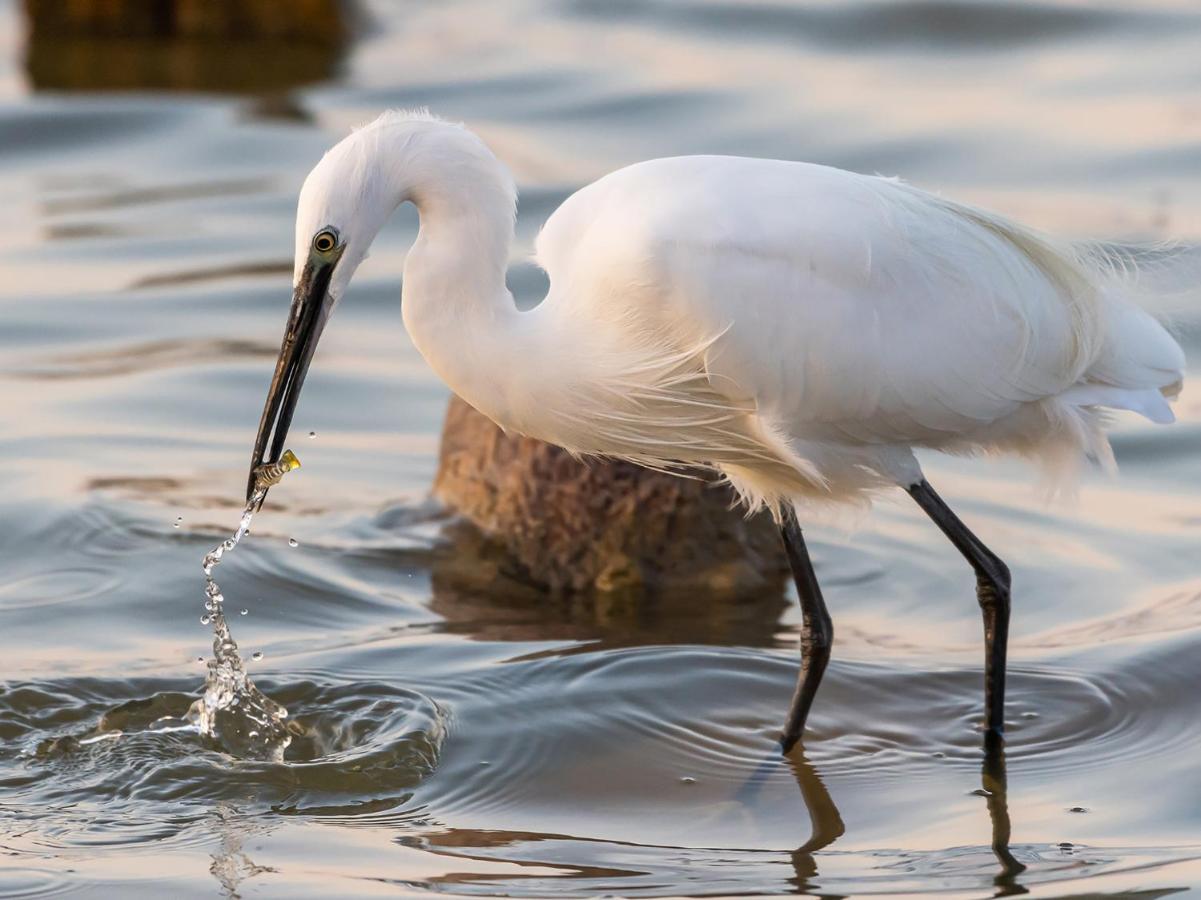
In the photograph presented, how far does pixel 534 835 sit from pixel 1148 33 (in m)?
10.7

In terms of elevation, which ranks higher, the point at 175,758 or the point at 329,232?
the point at 329,232

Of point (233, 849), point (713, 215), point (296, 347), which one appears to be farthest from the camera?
point (713, 215)

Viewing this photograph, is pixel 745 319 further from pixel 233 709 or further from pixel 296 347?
pixel 233 709

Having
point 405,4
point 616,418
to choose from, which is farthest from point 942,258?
point 405,4

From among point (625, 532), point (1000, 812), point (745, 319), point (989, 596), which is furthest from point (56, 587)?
point (1000, 812)

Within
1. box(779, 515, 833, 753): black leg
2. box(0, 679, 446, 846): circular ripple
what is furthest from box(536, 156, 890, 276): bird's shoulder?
box(0, 679, 446, 846): circular ripple

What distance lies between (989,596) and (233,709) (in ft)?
7.39

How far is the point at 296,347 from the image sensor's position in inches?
190

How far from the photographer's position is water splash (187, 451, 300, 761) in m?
5.56

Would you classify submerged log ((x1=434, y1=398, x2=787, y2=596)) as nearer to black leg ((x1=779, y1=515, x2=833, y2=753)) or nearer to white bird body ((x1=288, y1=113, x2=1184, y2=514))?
black leg ((x1=779, y1=515, x2=833, y2=753))

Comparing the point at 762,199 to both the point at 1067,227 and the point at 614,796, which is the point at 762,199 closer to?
the point at 614,796

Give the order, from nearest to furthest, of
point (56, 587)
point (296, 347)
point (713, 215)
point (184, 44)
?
point (296, 347) < point (713, 215) < point (56, 587) < point (184, 44)

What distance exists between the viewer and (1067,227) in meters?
10.7

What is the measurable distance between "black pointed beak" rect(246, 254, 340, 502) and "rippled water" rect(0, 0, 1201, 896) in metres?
0.99
